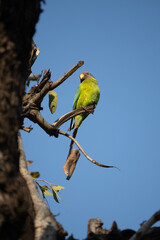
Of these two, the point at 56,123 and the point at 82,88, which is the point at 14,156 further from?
the point at 82,88

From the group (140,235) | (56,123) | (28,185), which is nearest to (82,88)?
(56,123)

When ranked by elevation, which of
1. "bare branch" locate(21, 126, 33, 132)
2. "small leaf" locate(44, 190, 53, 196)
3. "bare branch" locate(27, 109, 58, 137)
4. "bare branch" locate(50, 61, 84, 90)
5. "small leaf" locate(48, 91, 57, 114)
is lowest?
"small leaf" locate(44, 190, 53, 196)

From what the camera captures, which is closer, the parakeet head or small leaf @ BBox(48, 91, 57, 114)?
small leaf @ BBox(48, 91, 57, 114)

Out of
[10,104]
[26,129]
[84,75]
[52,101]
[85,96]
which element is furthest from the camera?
[84,75]

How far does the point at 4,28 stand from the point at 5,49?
0.32ft

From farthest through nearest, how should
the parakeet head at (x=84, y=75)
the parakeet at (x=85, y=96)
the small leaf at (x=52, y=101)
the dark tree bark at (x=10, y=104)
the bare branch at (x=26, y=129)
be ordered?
the parakeet head at (x=84, y=75)
the parakeet at (x=85, y=96)
the small leaf at (x=52, y=101)
the bare branch at (x=26, y=129)
the dark tree bark at (x=10, y=104)

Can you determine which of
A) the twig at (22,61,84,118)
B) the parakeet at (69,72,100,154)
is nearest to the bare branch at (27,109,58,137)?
the twig at (22,61,84,118)

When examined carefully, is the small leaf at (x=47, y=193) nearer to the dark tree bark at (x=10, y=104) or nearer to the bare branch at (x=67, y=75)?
the bare branch at (x=67, y=75)

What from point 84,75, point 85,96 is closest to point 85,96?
point 85,96

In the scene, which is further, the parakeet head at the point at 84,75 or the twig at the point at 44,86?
the parakeet head at the point at 84,75

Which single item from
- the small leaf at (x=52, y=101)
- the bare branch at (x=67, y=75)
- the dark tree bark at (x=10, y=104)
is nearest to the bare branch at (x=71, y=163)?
the small leaf at (x=52, y=101)

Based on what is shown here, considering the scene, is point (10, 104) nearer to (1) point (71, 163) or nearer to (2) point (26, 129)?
(2) point (26, 129)

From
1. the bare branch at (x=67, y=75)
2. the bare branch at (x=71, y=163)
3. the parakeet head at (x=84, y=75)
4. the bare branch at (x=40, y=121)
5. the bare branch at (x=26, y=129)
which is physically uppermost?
the parakeet head at (x=84, y=75)

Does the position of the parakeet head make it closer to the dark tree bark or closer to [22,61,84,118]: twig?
[22,61,84,118]: twig
